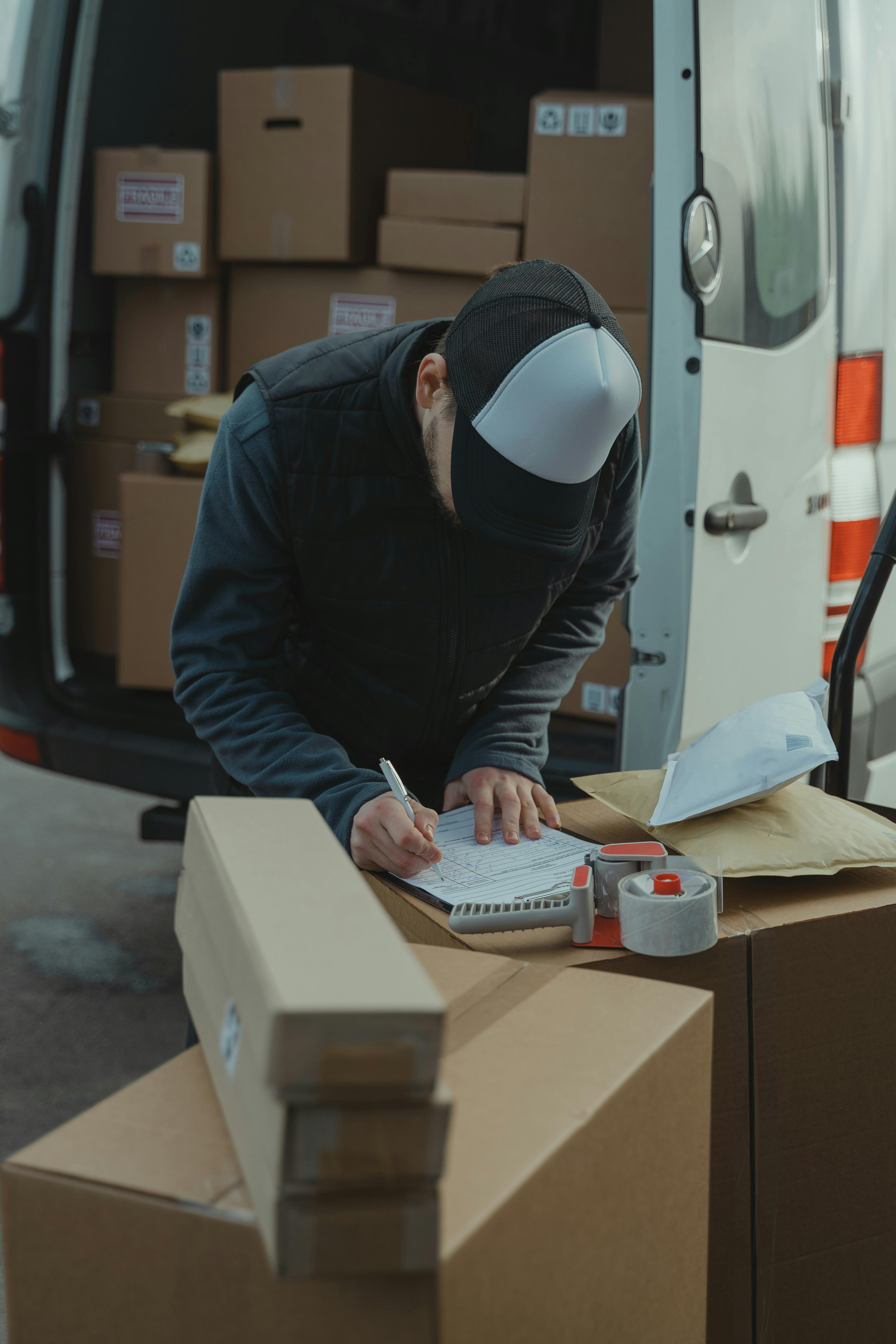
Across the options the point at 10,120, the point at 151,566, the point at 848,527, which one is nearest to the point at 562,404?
the point at 848,527

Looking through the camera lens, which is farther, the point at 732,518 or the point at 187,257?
the point at 187,257

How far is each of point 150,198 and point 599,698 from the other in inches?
62.6

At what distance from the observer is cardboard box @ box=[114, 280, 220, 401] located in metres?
3.00

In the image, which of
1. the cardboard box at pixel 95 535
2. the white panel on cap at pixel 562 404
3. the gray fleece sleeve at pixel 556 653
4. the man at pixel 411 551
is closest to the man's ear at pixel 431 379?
the man at pixel 411 551

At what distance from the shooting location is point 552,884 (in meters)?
1.18

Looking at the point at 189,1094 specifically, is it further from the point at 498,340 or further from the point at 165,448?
the point at 165,448

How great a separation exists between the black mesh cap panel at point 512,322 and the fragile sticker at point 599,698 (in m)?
1.43

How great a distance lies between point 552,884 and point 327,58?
2.92m

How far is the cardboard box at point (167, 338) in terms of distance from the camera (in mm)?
3002

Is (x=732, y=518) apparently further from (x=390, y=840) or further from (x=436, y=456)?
(x=390, y=840)

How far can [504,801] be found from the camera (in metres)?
1.37

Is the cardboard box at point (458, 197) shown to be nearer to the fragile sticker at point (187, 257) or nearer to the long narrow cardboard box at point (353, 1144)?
the fragile sticker at point (187, 257)

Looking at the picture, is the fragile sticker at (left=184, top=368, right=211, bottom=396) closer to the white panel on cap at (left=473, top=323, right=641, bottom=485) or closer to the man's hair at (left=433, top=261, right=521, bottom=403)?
the man's hair at (left=433, top=261, right=521, bottom=403)

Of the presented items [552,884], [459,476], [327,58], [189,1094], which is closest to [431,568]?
[459,476]
